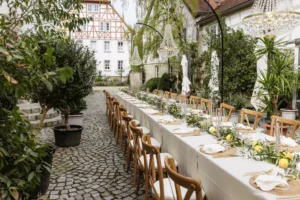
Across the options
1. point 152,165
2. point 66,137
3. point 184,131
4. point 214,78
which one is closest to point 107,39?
point 214,78

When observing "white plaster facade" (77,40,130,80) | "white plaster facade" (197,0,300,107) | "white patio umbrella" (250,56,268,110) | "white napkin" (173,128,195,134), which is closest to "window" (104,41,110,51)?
"white plaster facade" (77,40,130,80)

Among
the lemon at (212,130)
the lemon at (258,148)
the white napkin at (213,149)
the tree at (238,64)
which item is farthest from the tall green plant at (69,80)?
the tree at (238,64)

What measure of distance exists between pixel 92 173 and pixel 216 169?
272 cm

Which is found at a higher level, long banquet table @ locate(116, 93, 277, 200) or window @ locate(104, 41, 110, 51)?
window @ locate(104, 41, 110, 51)

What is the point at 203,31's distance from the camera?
16766 mm

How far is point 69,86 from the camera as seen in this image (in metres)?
5.63

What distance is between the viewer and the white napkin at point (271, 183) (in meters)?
1.98

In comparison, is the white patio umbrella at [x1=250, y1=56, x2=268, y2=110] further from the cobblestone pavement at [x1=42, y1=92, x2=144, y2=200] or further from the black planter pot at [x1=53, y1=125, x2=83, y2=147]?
the black planter pot at [x1=53, y1=125, x2=83, y2=147]

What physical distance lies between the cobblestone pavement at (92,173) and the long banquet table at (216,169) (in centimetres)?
86

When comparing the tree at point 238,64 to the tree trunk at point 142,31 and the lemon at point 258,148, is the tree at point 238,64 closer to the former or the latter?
the tree trunk at point 142,31

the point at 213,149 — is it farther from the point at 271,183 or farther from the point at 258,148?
the point at 271,183

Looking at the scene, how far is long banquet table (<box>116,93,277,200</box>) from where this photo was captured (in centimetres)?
216

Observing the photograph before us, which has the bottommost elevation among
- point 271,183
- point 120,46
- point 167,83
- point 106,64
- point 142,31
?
point 271,183

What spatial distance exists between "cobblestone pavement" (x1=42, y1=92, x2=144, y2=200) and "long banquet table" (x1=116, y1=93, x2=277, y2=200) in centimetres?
86
